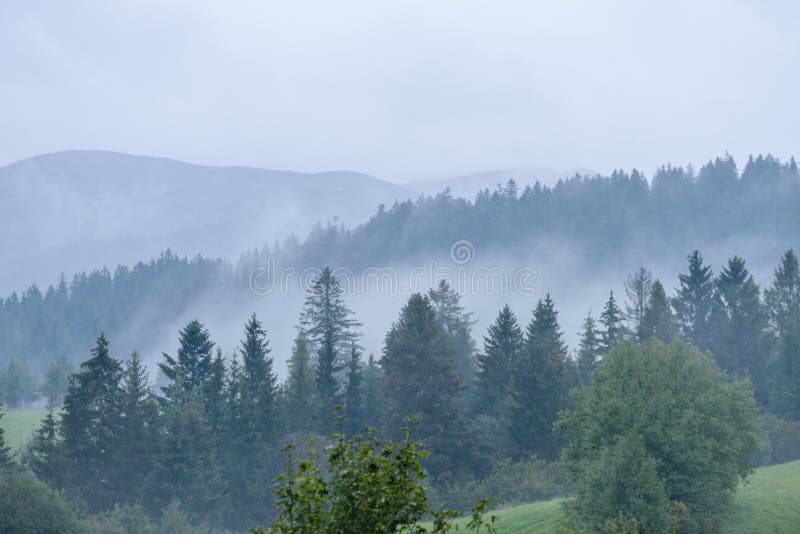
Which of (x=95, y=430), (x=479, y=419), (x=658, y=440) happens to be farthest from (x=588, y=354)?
(x=658, y=440)

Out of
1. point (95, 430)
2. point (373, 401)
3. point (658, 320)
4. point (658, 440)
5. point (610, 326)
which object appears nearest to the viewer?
point (658, 440)

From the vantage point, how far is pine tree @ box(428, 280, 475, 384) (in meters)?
85.3

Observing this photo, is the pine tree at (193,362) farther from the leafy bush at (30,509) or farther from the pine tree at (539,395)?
the leafy bush at (30,509)

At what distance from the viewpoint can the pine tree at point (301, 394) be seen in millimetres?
71250

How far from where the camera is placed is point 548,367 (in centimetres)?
6700

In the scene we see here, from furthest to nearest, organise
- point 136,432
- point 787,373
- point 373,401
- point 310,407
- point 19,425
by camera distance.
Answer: point 19,425
point 373,401
point 310,407
point 787,373
point 136,432

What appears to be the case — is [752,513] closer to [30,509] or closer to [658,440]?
[658,440]

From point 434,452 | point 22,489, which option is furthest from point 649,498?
point 434,452

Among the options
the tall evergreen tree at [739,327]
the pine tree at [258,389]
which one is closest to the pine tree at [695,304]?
the tall evergreen tree at [739,327]

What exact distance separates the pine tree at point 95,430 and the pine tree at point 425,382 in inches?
872

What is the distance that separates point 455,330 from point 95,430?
41628mm

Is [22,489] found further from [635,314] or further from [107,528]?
[635,314]

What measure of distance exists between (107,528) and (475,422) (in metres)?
31.1

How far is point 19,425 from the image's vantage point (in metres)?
95.1
